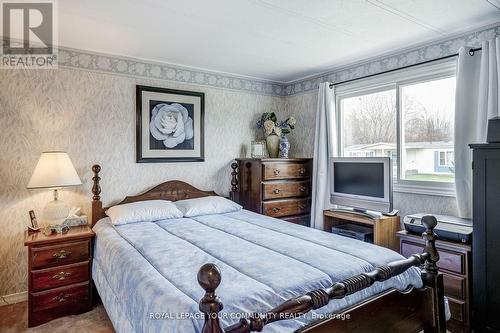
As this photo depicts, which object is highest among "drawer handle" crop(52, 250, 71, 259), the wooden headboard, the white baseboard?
the wooden headboard

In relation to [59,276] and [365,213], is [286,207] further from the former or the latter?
[59,276]

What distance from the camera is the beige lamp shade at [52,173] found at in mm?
2643

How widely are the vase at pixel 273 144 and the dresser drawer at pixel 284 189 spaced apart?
472mm

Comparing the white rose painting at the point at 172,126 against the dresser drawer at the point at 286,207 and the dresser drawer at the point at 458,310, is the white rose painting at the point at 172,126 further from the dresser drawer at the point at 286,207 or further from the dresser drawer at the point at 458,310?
the dresser drawer at the point at 458,310

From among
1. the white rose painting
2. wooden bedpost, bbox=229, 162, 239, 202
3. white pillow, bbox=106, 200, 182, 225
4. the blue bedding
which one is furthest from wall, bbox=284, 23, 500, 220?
white pillow, bbox=106, 200, 182, 225

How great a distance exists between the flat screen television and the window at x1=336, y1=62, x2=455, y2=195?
274mm

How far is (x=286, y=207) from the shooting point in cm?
396

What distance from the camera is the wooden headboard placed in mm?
3168

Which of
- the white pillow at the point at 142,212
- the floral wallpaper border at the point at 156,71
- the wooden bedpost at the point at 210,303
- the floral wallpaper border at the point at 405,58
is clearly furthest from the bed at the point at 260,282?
the floral wallpaper border at the point at 405,58

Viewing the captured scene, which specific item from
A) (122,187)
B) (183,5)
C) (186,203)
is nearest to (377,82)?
(183,5)

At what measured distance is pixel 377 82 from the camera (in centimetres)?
349

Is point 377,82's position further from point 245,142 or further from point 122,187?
point 122,187

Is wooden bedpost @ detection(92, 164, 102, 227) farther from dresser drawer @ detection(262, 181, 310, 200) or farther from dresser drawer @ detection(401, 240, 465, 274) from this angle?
dresser drawer @ detection(401, 240, 465, 274)

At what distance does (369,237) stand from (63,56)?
139 inches
